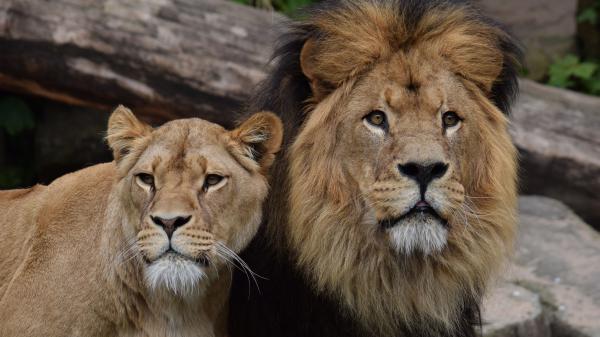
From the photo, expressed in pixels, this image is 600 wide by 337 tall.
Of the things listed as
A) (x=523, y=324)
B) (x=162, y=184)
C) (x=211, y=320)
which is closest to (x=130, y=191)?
(x=162, y=184)

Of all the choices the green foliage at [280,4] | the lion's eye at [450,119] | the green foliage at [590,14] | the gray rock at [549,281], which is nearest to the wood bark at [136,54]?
the green foliage at [280,4]

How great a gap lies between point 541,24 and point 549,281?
286cm

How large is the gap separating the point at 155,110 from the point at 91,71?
0.39m

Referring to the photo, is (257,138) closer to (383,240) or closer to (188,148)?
(188,148)

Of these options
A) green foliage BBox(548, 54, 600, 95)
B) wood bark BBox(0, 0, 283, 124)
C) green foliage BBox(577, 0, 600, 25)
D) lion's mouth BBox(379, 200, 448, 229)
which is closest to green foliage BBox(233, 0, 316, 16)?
wood bark BBox(0, 0, 283, 124)

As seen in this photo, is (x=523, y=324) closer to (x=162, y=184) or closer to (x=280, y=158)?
(x=280, y=158)

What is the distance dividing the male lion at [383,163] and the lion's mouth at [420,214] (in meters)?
0.01

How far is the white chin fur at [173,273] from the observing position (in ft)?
10.3

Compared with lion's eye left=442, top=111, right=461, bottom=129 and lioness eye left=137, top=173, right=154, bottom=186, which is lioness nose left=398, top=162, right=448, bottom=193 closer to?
lion's eye left=442, top=111, right=461, bottom=129

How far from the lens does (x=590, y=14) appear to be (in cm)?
741

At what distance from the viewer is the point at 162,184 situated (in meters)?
3.23

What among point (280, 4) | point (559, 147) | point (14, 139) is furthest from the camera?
point (280, 4)

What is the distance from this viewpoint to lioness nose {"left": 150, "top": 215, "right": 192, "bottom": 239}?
10.1 feet

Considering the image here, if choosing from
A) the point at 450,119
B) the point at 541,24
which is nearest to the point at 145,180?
the point at 450,119
